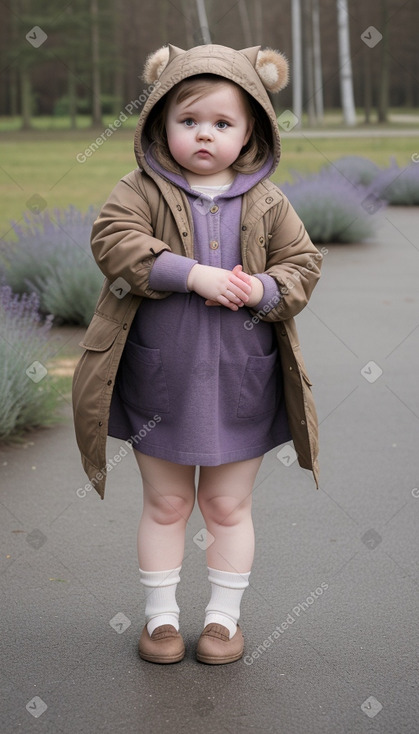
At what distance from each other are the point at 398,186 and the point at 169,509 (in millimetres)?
13459

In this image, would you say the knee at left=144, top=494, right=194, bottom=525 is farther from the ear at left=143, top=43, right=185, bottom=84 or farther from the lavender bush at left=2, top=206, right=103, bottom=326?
the lavender bush at left=2, top=206, right=103, bottom=326

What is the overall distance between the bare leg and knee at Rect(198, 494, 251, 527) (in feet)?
0.16

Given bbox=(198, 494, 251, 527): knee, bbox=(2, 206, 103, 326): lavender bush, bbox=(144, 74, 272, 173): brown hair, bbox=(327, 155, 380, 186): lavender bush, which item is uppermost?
bbox=(144, 74, 272, 173): brown hair

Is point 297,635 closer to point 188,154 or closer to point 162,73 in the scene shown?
point 188,154

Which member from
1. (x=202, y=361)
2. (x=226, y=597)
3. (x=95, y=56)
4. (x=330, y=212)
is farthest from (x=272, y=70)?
(x=95, y=56)

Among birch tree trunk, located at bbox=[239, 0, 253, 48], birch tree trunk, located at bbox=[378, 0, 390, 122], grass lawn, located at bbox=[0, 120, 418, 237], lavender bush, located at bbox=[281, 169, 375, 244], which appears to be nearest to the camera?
lavender bush, located at bbox=[281, 169, 375, 244]

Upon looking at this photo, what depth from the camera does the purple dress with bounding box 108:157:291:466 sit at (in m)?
2.80

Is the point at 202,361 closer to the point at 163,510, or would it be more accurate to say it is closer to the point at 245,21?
the point at 163,510

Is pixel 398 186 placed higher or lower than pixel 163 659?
lower

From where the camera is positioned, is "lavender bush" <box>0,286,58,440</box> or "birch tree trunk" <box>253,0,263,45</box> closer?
"lavender bush" <box>0,286,58,440</box>

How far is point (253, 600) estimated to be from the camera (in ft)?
11.5

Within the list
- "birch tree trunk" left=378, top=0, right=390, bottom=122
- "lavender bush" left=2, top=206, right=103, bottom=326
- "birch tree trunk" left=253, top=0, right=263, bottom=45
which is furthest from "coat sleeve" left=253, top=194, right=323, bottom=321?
"birch tree trunk" left=253, top=0, right=263, bottom=45

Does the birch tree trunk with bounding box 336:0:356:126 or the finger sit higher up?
the finger

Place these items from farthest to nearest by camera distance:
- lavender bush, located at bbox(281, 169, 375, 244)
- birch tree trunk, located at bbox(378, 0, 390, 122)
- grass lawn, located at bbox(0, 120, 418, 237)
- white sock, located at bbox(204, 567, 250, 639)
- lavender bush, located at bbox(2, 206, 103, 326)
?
birch tree trunk, located at bbox(378, 0, 390, 122) → grass lawn, located at bbox(0, 120, 418, 237) → lavender bush, located at bbox(281, 169, 375, 244) → lavender bush, located at bbox(2, 206, 103, 326) → white sock, located at bbox(204, 567, 250, 639)
